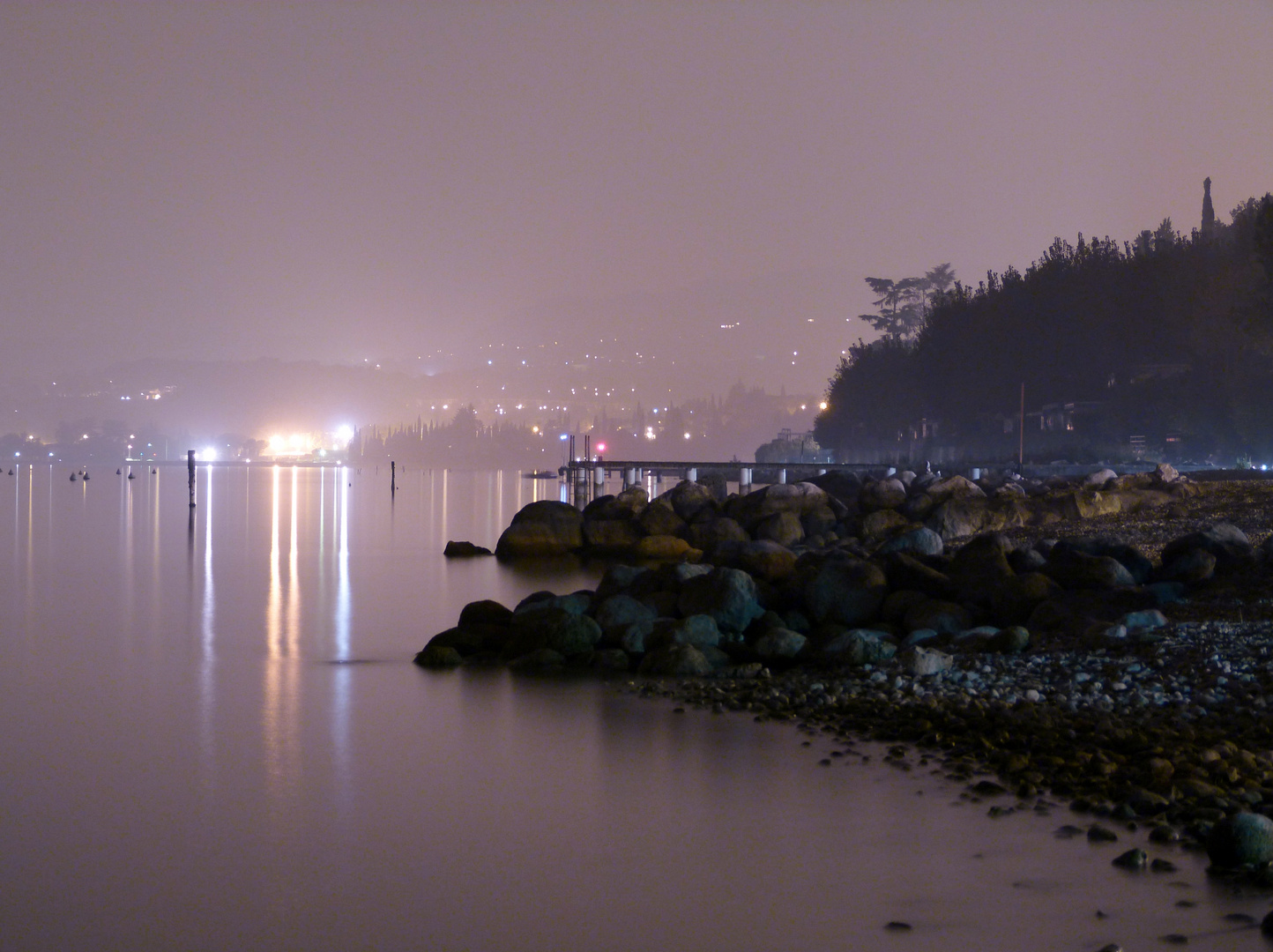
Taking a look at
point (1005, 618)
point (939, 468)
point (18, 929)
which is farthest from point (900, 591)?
point (939, 468)

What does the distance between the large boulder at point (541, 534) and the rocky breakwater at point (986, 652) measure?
58.8ft

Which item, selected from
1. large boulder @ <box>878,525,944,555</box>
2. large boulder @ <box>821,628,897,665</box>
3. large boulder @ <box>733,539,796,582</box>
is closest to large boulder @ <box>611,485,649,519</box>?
large boulder @ <box>878,525,944,555</box>

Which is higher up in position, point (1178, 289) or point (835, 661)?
point (1178, 289)

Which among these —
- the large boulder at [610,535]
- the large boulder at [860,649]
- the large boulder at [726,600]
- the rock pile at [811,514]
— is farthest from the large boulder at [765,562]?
the large boulder at [610,535]

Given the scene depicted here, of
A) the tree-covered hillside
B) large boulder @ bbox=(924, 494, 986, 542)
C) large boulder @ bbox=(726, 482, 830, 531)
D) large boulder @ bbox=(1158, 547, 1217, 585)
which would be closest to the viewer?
large boulder @ bbox=(1158, 547, 1217, 585)

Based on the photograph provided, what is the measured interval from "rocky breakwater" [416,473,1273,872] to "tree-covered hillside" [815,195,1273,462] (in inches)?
1546

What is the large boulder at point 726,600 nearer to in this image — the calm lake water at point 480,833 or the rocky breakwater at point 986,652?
the rocky breakwater at point 986,652

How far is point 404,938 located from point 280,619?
68.7 feet

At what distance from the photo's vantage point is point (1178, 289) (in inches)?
2928

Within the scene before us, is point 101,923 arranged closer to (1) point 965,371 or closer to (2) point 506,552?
(2) point 506,552

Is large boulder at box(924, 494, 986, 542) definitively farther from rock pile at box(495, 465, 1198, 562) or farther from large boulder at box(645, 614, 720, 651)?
large boulder at box(645, 614, 720, 651)

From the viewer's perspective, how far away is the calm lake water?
376 inches

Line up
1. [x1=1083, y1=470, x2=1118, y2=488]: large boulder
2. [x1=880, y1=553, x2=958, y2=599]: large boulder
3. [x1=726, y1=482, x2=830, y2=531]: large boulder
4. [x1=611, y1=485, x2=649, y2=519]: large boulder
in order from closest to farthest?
[x1=880, y1=553, x2=958, y2=599]: large boulder
[x1=1083, y1=470, x2=1118, y2=488]: large boulder
[x1=726, y1=482, x2=830, y2=531]: large boulder
[x1=611, y1=485, x2=649, y2=519]: large boulder

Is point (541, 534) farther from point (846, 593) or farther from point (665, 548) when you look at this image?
point (846, 593)
